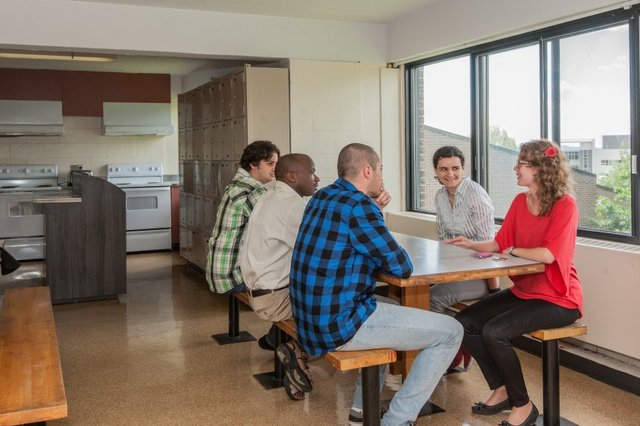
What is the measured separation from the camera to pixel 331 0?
523 cm

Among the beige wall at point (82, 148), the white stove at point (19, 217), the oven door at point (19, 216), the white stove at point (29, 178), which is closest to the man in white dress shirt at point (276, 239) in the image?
the white stove at point (19, 217)

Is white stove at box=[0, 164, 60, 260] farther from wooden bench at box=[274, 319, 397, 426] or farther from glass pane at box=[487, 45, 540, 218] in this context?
wooden bench at box=[274, 319, 397, 426]

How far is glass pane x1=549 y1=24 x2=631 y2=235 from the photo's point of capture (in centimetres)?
394

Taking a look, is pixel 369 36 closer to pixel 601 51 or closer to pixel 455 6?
pixel 455 6

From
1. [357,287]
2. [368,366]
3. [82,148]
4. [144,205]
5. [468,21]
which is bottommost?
[368,366]

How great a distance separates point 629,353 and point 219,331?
274cm

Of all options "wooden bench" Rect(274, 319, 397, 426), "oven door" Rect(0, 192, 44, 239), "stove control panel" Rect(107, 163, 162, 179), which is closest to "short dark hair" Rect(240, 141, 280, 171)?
"wooden bench" Rect(274, 319, 397, 426)

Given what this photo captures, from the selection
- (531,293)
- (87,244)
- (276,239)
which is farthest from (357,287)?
(87,244)

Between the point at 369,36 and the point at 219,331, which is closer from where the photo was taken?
the point at 219,331

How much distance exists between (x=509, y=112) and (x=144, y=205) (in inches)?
216

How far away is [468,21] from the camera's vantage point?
16.5ft

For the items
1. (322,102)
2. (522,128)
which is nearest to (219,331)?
(322,102)

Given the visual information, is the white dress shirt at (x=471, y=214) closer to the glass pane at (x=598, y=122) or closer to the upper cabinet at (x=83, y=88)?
the glass pane at (x=598, y=122)

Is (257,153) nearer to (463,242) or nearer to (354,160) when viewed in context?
(463,242)
